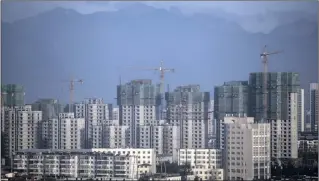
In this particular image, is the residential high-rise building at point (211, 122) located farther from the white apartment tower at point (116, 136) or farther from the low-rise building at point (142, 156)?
the white apartment tower at point (116, 136)

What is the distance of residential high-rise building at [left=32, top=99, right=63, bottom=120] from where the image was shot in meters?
8.16

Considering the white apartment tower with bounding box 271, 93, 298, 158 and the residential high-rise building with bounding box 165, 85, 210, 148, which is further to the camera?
the residential high-rise building with bounding box 165, 85, 210, 148

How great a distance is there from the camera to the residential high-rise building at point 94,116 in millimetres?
8164

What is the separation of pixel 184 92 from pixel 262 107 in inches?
29.7

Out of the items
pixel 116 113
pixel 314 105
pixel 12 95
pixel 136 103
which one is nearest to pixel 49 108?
pixel 12 95

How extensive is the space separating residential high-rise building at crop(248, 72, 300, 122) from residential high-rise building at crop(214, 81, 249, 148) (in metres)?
0.09

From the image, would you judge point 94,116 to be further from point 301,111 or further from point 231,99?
point 301,111

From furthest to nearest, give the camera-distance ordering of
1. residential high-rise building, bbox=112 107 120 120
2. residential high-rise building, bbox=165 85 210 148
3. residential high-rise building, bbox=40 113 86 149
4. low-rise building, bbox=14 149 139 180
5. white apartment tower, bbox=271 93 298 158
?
residential high-rise building, bbox=112 107 120 120 < residential high-rise building, bbox=40 113 86 149 < residential high-rise building, bbox=165 85 210 148 < white apartment tower, bbox=271 93 298 158 < low-rise building, bbox=14 149 139 180

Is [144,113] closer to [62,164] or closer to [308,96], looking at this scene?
[62,164]

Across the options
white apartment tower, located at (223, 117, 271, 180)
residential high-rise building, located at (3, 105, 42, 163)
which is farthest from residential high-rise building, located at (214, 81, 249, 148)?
residential high-rise building, located at (3, 105, 42, 163)

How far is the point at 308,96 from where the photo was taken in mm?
7980

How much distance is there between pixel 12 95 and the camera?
8102mm

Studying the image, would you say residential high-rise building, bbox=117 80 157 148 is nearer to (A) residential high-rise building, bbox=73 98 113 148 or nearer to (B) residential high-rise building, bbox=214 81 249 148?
(A) residential high-rise building, bbox=73 98 113 148

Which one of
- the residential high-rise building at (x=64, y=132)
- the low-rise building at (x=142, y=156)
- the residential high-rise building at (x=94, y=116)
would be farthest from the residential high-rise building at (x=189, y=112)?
the residential high-rise building at (x=64, y=132)
